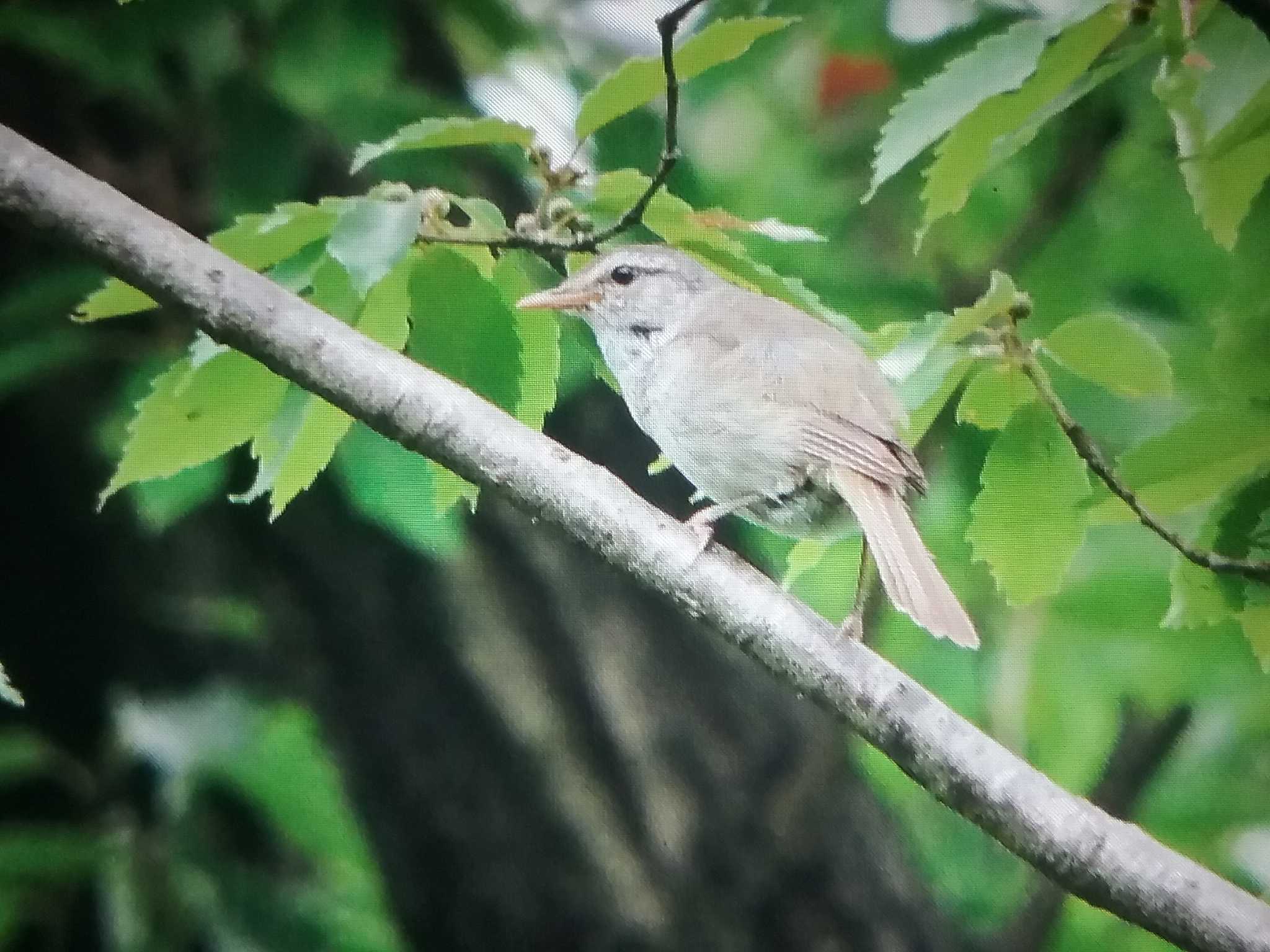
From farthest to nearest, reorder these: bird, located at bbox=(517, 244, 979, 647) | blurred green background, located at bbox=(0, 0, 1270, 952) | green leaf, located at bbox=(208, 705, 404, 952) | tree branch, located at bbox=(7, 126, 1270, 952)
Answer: green leaf, located at bbox=(208, 705, 404, 952) → blurred green background, located at bbox=(0, 0, 1270, 952) → bird, located at bbox=(517, 244, 979, 647) → tree branch, located at bbox=(7, 126, 1270, 952)

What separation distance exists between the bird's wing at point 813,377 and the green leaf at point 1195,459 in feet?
0.37

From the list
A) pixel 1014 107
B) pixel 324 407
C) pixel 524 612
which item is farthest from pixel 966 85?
pixel 524 612

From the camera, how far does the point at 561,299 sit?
654 millimetres

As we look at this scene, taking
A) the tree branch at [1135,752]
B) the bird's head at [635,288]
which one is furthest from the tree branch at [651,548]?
the tree branch at [1135,752]

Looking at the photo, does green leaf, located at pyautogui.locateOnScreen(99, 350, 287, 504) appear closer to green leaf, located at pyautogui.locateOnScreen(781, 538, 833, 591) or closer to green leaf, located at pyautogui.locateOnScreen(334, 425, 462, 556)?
green leaf, located at pyautogui.locateOnScreen(334, 425, 462, 556)

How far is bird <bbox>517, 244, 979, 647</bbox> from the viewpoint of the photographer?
0.59 m

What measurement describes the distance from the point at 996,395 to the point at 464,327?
28 centimetres

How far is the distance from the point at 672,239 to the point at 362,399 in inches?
7.4

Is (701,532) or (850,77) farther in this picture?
(850,77)

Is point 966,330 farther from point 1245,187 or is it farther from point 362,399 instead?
point 362,399

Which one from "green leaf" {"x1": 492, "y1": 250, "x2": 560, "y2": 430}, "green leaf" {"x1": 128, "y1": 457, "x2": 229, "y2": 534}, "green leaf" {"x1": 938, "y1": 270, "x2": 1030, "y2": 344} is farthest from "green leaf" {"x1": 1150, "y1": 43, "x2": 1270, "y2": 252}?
"green leaf" {"x1": 128, "y1": 457, "x2": 229, "y2": 534}

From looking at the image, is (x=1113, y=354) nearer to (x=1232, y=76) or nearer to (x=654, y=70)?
(x=1232, y=76)

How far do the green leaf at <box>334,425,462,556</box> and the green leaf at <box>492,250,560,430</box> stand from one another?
0.24 ft

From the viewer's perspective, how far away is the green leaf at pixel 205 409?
2.05 feet
